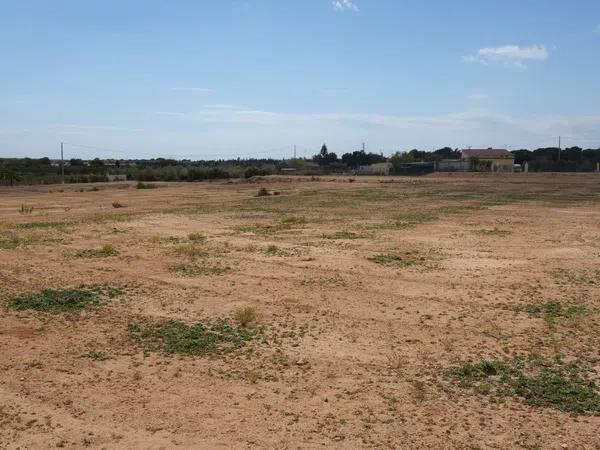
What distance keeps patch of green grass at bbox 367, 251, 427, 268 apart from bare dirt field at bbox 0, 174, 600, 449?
0.09m

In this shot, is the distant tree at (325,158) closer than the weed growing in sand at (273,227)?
No

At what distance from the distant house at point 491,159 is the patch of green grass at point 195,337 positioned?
333 ft

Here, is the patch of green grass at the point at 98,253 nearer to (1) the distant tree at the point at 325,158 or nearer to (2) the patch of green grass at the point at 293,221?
(2) the patch of green grass at the point at 293,221

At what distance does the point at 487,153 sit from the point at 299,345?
410 ft

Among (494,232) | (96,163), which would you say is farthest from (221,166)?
(494,232)

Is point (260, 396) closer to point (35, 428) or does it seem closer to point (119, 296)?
point (35, 428)

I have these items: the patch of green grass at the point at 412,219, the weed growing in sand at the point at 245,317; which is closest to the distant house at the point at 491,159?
the patch of green grass at the point at 412,219

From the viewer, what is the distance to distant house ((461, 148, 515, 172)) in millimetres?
109200

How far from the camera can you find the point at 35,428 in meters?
5.84

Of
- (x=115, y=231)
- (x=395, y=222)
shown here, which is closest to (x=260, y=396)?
(x=115, y=231)

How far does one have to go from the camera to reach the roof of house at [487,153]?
124m

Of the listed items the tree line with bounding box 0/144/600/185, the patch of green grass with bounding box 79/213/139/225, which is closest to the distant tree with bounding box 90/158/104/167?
the tree line with bounding box 0/144/600/185

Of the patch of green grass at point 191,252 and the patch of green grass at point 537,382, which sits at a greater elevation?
the patch of green grass at point 191,252

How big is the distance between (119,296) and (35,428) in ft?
18.0
